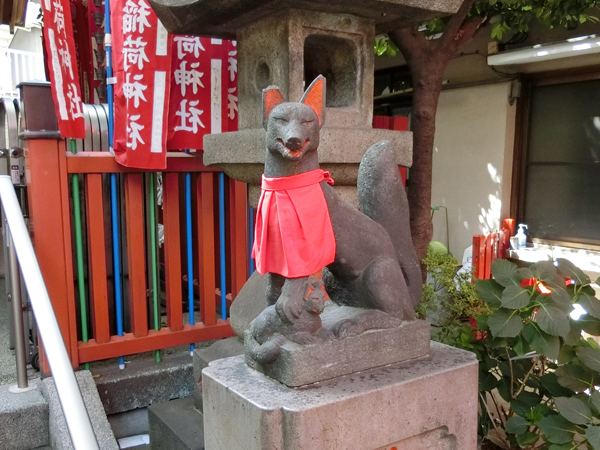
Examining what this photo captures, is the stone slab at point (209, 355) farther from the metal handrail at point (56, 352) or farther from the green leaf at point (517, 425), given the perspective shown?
the green leaf at point (517, 425)

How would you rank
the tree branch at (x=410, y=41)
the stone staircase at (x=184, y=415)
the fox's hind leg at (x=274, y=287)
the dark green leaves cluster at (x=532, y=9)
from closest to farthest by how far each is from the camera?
the fox's hind leg at (x=274, y=287), the stone staircase at (x=184, y=415), the tree branch at (x=410, y=41), the dark green leaves cluster at (x=532, y=9)

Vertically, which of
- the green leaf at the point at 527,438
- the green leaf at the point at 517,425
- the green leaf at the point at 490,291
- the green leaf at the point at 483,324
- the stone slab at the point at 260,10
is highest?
the stone slab at the point at 260,10

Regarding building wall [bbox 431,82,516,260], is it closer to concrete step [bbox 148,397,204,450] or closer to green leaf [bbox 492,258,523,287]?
green leaf [bbox 492,258,523,287]

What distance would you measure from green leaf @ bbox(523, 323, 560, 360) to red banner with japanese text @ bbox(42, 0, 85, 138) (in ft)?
9.62

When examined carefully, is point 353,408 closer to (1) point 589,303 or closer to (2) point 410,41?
(1) point 589,303

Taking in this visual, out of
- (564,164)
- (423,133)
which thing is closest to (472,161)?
(564,164)

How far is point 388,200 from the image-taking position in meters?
2.18

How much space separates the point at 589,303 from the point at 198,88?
286cm

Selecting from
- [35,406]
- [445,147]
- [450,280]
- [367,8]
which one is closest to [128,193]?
[35,406]

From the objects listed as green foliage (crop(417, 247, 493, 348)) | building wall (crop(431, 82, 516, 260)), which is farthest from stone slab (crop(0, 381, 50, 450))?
building wall (crop(431, 82, 516, 260))

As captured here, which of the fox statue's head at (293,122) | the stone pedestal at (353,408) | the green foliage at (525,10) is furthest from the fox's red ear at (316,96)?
the green foliage at (525,10)

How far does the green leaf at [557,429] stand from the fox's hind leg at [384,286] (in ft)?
3.50

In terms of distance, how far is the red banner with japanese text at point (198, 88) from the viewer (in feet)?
12.0

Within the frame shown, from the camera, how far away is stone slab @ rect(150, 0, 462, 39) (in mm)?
2461
